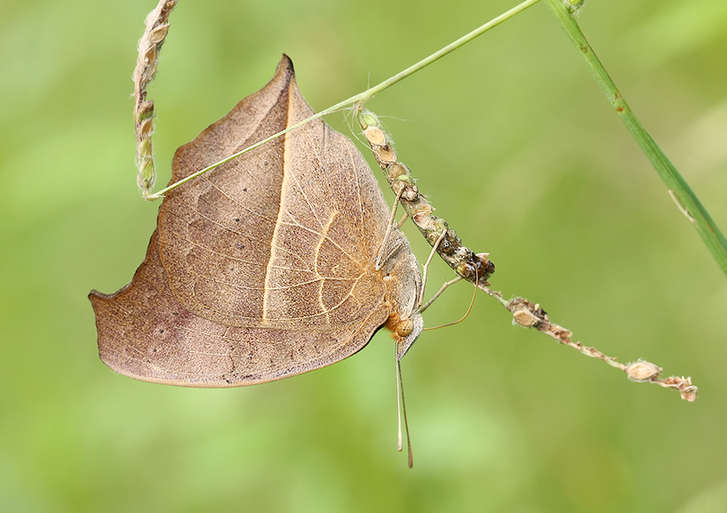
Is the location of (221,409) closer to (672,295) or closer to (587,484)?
(587,484)

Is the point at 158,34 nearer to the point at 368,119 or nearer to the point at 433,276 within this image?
the point at 368,119

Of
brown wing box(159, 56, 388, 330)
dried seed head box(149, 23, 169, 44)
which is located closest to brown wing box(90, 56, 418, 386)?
brown wing box(159, 56, 388, 330)

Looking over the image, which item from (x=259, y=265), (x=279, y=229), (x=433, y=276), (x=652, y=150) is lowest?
(x=652, y=150)

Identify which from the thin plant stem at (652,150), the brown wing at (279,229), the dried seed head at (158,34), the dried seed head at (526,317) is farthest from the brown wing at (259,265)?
the thin plant stem at (652,150)

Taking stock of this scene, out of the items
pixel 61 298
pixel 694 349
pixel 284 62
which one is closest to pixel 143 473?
pixel 61 298

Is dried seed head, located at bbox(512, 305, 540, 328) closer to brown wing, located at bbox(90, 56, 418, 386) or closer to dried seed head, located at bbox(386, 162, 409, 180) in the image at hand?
dried seed head, located at bbox(386, 162, 409, 180)

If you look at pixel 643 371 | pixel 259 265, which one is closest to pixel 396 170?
pixel 259 265

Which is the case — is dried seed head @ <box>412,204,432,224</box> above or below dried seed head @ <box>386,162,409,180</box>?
below
